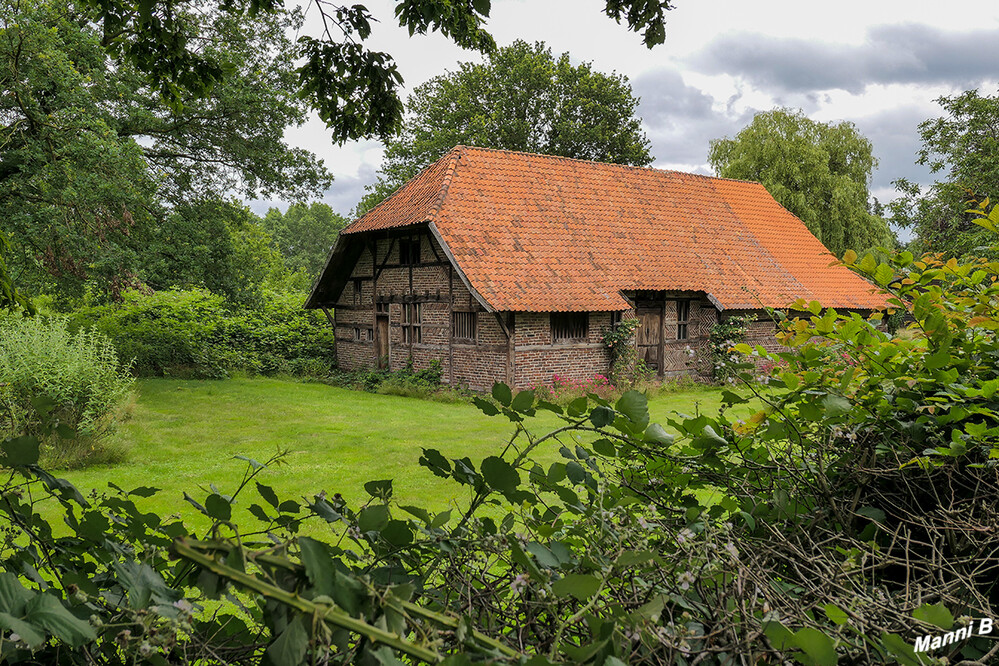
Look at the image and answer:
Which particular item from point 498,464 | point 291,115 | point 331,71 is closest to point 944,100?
point 291,115

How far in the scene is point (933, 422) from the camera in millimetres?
2082

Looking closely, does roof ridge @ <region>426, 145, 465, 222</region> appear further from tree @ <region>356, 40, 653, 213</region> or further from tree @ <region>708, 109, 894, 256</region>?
tree @ <region>708, 109, 894, 256</region>

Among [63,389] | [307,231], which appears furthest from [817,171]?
[307,231]

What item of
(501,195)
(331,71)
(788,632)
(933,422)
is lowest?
Result: (788,632)

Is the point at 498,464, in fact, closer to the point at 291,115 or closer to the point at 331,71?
the point at 331,71

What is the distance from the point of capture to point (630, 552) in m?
1.29

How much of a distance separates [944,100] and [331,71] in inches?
1185

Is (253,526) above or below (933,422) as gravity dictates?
below

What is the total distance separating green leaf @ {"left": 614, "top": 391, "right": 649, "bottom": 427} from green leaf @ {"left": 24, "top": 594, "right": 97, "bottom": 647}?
1.08m

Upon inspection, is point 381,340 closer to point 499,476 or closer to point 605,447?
point 605,447

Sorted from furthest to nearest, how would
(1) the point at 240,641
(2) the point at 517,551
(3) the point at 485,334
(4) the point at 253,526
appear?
(3) the point at 485,334, (4) the point at 253,526, (1) the point at 240,641, (2) the point at 517,551

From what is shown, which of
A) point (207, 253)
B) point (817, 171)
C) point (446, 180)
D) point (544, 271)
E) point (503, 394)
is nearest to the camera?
point (503, 394)

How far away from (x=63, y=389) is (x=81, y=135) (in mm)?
6142

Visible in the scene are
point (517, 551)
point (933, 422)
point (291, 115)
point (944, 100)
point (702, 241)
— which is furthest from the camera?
point (944, 100)
